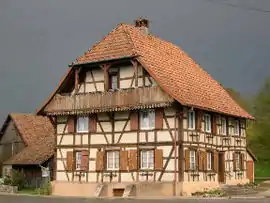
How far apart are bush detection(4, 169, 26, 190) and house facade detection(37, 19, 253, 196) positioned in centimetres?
770

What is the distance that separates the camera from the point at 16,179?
164 feet

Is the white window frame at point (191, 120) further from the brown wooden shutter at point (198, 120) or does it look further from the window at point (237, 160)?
the window at point (237, 160)

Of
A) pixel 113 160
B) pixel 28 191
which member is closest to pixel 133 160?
pixel 113 160

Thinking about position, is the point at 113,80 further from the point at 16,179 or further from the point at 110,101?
the point at 16,179

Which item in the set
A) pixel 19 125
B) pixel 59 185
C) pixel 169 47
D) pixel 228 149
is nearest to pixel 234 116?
pixel 228 149

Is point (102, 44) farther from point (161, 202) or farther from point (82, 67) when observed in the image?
point (161, 202)

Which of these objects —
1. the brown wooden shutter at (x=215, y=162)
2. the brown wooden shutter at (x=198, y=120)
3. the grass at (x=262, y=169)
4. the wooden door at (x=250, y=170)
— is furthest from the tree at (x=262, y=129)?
the brown wooden shutter at (x=198, y=120)

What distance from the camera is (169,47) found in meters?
46.1

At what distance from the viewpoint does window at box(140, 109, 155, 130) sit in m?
39.0

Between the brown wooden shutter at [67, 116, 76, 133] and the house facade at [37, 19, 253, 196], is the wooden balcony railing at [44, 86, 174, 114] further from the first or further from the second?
the brown wooden shutter at [67, 116, 76, 133]

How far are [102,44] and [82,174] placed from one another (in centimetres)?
945

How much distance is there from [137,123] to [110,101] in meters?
2.40

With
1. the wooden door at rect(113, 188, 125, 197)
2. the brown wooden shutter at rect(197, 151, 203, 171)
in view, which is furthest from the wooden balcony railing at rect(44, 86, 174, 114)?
the wooden door at rect(113, 188, 125, 197)

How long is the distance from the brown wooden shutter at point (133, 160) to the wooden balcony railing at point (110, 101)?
10.1 feet
